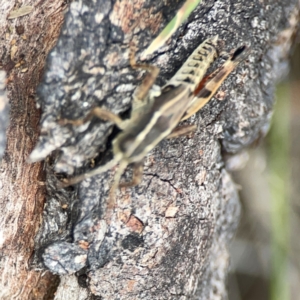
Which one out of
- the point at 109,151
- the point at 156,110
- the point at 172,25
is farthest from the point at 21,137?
the point at 172,25

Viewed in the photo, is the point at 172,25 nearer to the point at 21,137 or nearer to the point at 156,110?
the point at 156,110

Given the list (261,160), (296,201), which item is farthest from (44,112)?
(296,201)

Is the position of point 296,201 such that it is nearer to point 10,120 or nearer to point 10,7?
point 10,120

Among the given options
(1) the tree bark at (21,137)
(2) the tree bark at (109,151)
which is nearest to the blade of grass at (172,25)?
(2) the tree bark at (109,151)

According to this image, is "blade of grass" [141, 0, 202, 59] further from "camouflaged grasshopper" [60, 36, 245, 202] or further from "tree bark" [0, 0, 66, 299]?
"tree bark" [0, 0, 66, 299]


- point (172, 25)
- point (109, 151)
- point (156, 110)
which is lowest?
point (109, 151)

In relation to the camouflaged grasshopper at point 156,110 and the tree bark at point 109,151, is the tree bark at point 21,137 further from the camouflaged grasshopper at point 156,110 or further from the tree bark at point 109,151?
the camouflaged grasshopper at point 156,110

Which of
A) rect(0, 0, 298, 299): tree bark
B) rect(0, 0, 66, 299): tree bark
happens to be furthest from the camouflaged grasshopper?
rect(0, 0, 66, 299): tree bark
